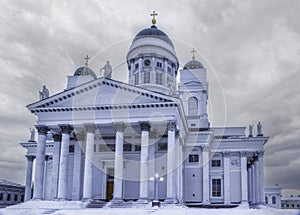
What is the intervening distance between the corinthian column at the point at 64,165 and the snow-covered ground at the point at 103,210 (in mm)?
1231

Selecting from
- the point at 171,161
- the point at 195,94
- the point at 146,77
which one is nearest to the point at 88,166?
the point at 171,161

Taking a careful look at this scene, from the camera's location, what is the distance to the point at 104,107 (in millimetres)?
37125

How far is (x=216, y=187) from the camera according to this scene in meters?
49.0

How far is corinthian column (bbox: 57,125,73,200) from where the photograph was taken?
1441 inches

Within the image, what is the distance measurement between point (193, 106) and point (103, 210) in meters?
27.9

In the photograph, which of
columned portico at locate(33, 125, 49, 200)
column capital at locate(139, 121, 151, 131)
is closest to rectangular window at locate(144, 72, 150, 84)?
column capital at locate(139, 121, 151, 131)

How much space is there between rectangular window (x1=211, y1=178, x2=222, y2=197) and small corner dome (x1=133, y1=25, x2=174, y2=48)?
68.2ft

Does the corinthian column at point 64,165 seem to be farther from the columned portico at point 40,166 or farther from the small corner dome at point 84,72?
the small corner dome at point 84,72

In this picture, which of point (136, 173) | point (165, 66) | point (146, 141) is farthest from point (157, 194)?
point (165, 66)

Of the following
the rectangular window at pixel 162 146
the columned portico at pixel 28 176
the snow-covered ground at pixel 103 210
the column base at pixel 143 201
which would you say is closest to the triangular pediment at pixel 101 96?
the rectangular window at pixel 162 146

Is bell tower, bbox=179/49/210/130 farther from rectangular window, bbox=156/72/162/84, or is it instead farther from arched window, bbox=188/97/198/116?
rectangular window, bbox=156/72/162/84

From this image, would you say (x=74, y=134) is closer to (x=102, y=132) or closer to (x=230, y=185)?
(x=102, y=132)

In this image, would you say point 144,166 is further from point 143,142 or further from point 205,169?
point 205,169

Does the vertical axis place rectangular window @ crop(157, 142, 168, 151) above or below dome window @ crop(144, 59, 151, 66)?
below
